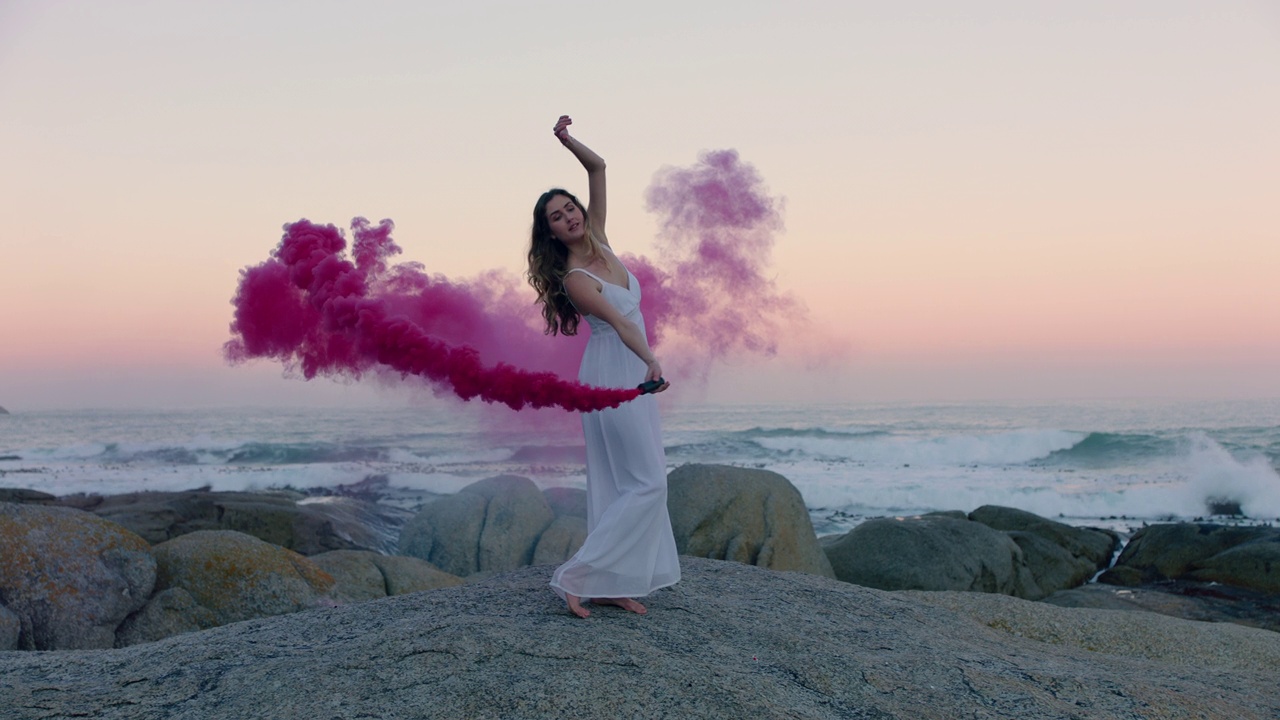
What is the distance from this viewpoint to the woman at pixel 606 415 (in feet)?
17.3

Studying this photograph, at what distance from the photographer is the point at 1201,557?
42.3 ft

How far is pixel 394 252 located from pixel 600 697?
141 inches

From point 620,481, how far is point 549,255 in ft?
4.80

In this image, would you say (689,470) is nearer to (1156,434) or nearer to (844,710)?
(844,710)

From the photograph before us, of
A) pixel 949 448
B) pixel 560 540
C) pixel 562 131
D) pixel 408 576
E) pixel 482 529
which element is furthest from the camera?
pixel 949 448

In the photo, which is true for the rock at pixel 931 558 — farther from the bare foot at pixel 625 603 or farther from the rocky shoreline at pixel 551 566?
the bare foot at pixel 625 603

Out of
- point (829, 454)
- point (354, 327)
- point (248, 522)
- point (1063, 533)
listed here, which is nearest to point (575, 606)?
point (354, 327)

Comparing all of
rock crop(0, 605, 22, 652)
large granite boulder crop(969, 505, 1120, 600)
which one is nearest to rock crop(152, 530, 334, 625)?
rock crop(0, 605, 22, 652)

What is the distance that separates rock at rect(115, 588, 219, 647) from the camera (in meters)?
7.26

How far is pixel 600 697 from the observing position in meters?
4.22

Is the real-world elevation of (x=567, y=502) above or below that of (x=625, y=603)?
below

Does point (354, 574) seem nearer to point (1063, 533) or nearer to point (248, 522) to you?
point (248, 522)

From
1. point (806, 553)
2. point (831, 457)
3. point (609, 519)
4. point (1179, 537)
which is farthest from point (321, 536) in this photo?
point (831, 457)

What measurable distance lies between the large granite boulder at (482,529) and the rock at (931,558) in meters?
4.21
